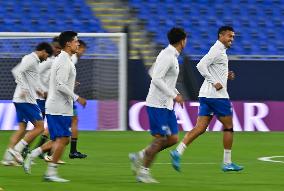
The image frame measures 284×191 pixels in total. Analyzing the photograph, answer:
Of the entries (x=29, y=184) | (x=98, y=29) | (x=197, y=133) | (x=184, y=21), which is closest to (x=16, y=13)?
(x=98, y=29)

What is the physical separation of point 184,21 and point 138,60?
4932 millimetres

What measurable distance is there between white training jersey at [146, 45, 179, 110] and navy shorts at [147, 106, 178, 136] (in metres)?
0.07

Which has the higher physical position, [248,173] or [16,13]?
[16,13]

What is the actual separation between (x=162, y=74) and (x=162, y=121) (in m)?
0.63

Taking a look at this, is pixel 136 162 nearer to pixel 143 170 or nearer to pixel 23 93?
pixel 143 170

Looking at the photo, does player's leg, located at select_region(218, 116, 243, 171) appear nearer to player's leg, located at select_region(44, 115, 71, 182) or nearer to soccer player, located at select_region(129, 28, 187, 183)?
soccer player, located at select_region(129, 28, 187, 183)

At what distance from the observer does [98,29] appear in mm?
28594

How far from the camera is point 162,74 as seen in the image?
1215 centimetres

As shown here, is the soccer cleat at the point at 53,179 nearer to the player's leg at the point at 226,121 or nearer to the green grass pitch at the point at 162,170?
the green grass pitch at the point at 162,170

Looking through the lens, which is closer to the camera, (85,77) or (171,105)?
(171,105)

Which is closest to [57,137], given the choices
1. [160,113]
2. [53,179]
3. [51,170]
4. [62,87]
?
[51,170]

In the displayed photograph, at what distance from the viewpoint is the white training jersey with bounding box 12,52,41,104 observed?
14953 mm

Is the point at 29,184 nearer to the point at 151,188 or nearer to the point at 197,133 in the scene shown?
the point at 151,188

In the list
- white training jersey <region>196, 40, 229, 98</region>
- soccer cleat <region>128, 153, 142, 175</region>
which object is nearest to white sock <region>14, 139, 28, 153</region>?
soccer cleat <region>128, 153, 142, 175</region>
